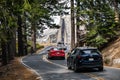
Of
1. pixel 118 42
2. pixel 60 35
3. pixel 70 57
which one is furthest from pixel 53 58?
pixel 60 35

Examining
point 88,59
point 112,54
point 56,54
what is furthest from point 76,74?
point 56,54

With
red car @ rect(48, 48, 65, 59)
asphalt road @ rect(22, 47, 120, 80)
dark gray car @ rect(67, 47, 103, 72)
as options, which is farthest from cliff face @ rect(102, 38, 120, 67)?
red car @ rect(48, 48, 65, 59)

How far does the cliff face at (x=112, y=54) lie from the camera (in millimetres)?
31992

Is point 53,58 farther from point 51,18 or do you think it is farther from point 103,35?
point 51,18

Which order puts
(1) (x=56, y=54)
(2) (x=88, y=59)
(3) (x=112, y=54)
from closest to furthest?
(2) (x=88, y=59) → (3) (x=112, y=54) → (1) (x=56, y=54)

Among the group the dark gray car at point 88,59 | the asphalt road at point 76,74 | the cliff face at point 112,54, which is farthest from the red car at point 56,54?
the dark gray car at point 88,59

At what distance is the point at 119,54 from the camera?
33.6 metres

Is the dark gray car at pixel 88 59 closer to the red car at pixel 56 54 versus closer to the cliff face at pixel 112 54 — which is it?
the cliff face at pixel 112 54

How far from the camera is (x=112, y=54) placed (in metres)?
34.9

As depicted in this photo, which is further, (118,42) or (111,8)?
(111,8)

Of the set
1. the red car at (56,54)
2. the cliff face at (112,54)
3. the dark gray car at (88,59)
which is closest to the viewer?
the dark gray car at (88,59)

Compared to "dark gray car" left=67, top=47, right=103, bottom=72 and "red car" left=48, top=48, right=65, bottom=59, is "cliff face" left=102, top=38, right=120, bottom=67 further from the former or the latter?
"red car" left=48, top=48, right=65, bottom=59

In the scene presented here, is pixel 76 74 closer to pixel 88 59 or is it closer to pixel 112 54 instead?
pixel 88 59

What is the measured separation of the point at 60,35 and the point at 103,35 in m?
95.3
